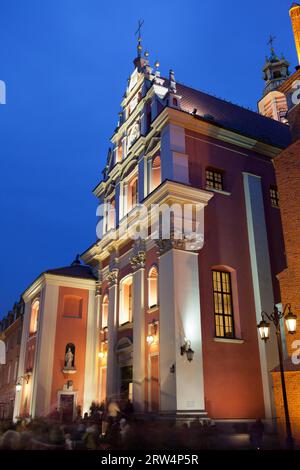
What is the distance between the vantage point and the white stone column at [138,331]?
20886mm

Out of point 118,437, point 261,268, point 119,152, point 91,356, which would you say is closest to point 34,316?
point 91,356

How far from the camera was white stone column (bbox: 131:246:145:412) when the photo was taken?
2089 centimetres

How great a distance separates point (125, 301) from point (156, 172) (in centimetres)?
778

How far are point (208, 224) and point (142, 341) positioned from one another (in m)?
6.69

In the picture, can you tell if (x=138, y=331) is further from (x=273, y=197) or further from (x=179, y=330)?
(x=273, y=197)

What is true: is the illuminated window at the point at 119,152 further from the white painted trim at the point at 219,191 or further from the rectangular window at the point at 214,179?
the white painted trim at the point at 219,191

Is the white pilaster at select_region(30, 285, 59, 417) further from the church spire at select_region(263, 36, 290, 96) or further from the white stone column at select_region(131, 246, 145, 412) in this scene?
the church spire at select_region(263, 36, 290, 96)

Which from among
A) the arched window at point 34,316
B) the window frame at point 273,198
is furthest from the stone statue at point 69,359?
the window frame at point 273,198

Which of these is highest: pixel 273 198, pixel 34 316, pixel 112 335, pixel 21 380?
pixel 273 198

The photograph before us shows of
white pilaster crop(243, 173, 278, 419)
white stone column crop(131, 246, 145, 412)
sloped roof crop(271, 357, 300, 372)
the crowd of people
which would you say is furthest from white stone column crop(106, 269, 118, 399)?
sloped roof crop(271, 357, 300, 372)

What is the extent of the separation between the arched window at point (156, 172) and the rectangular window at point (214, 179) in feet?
8.85

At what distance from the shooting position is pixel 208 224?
872 inches

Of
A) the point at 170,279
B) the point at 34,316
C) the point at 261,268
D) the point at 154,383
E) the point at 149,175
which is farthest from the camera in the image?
the point at 34,316

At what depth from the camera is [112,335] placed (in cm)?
2539
